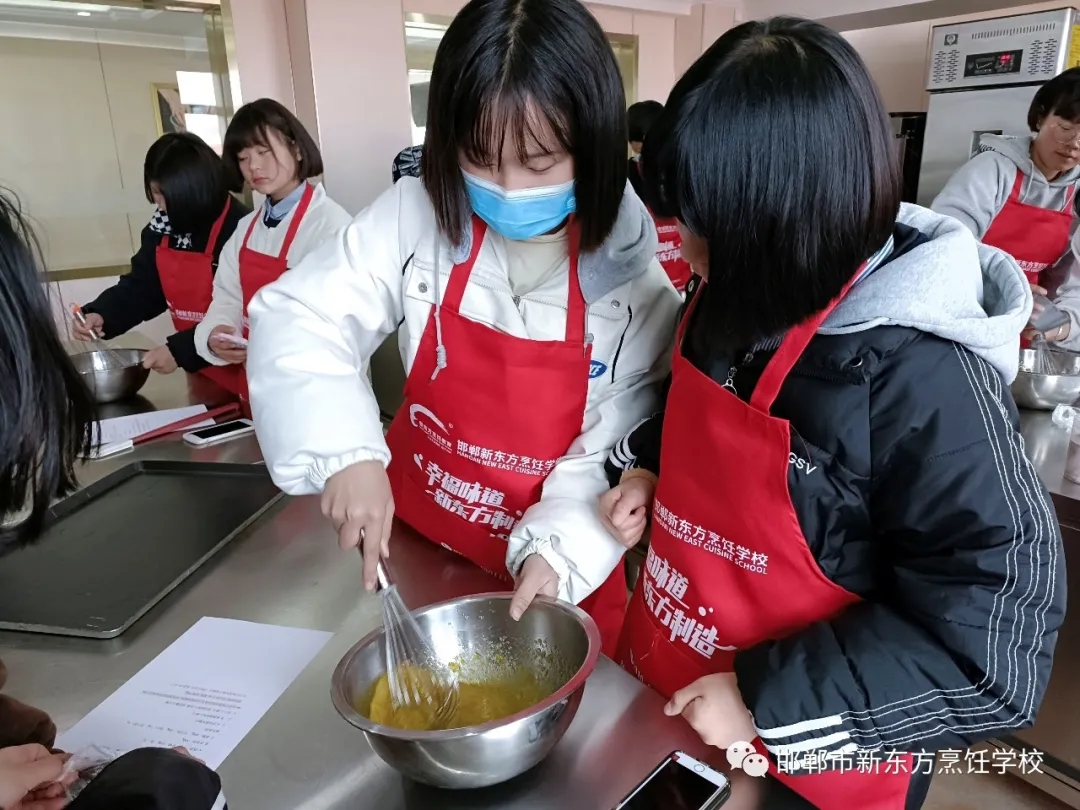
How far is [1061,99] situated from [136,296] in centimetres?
229

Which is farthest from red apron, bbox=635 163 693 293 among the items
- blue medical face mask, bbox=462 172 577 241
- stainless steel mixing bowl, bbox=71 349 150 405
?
blue medical face mask, bbox=462 172 577 241

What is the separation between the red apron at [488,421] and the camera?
88cm

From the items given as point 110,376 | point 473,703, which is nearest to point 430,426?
point 473,703

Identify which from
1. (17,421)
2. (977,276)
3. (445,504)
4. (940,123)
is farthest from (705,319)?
(940,123)

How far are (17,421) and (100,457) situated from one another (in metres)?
0.77

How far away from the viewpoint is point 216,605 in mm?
854

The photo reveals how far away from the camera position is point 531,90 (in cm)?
73

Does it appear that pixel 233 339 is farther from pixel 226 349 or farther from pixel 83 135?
pixel 83 135

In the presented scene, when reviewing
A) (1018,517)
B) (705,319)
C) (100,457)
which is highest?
(705,319)

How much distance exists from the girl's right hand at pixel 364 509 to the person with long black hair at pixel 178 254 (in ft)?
3.17

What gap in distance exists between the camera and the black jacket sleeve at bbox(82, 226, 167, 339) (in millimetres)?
1959

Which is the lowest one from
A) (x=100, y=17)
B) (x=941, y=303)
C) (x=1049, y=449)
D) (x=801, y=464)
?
(x=1049, y=449)

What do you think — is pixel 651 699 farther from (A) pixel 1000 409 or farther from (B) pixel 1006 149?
(B) pixel 1006 149

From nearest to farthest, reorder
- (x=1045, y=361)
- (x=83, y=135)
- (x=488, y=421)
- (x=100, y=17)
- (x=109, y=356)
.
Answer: (x=488, y=421), (x=1045, y=361), (x=109, y=356), (x=100, y=17), (x=83, y=135)
